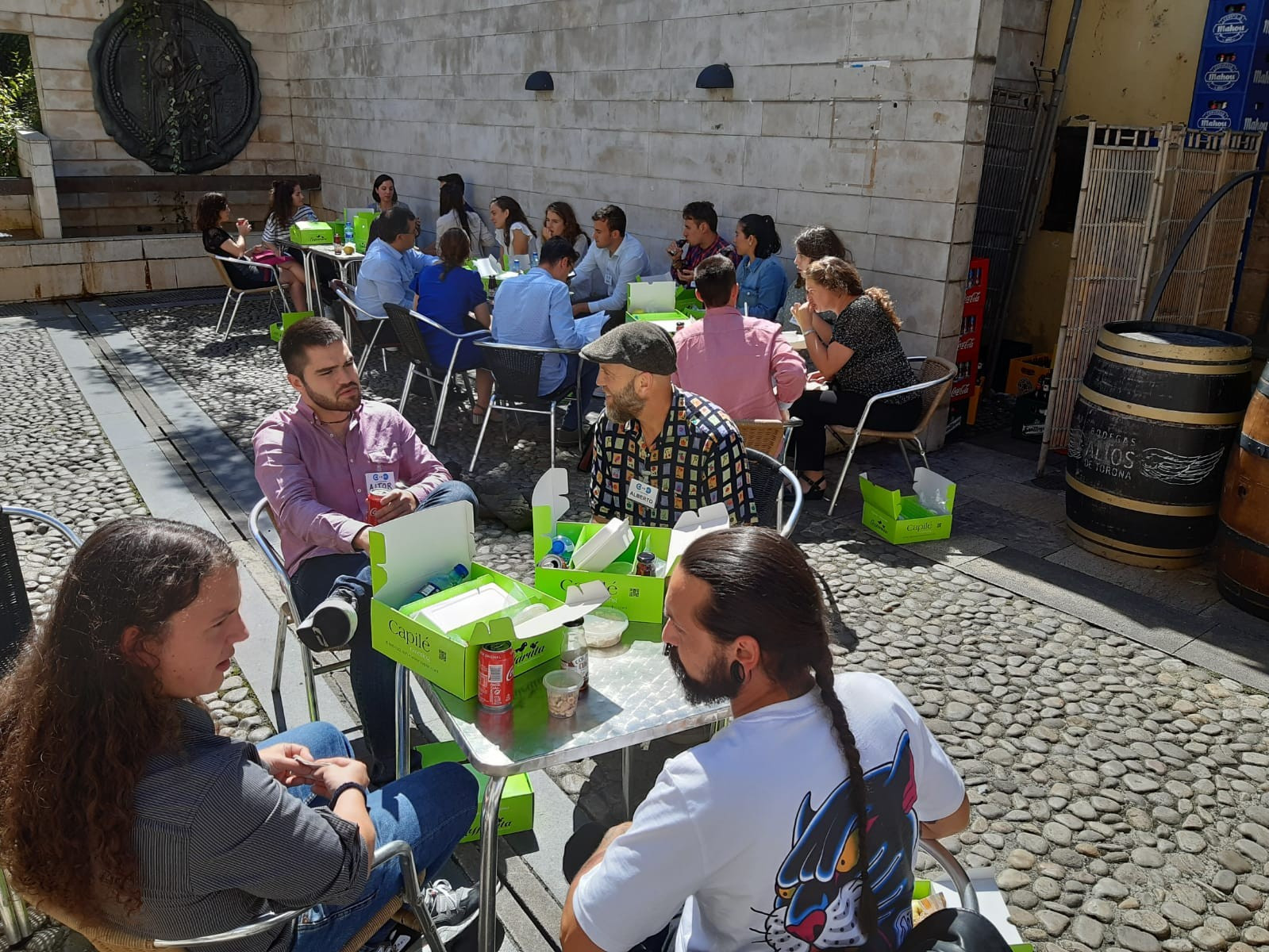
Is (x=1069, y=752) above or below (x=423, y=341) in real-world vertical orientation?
below

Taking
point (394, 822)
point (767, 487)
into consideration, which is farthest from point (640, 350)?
point (394, 822)

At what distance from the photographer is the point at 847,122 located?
650 centimetres

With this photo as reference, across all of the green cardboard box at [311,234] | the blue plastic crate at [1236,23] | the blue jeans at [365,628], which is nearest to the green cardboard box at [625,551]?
the blue jeans at [365,628]

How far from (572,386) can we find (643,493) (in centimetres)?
298

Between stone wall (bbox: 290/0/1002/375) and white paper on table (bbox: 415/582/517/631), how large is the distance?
14.9ft

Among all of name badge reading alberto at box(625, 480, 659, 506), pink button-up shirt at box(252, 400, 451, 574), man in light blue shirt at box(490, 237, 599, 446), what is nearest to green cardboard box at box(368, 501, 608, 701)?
pink button-up shirt at box(252, 400, 451, 574)

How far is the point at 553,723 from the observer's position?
2.17 meters

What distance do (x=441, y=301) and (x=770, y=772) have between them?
5548 millimetres

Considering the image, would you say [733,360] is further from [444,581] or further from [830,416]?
[444,581]

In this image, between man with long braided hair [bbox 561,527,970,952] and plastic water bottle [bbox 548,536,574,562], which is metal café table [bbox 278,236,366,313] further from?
man with long braided hair [bbox 561,527,970,952]

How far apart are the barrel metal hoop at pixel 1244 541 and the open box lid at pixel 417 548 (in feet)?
11.4

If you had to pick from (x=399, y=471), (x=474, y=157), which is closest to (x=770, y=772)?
(x=399, y=471)

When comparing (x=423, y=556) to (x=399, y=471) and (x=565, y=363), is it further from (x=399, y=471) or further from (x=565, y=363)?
(x=565, y=363)

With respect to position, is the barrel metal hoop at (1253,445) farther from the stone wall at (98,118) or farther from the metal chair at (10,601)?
the stone wall at (98,118)
